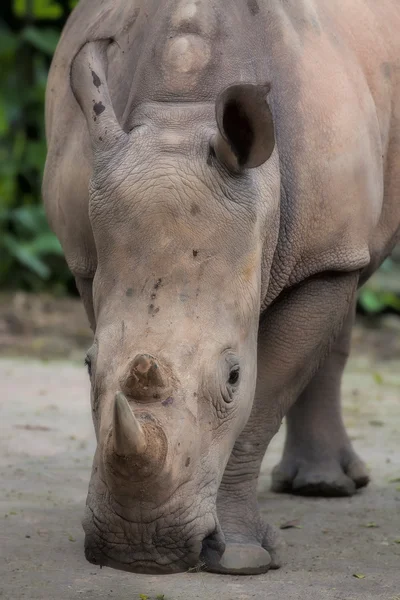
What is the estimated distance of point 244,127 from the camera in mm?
3896

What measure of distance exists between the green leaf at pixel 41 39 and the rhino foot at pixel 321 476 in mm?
7514

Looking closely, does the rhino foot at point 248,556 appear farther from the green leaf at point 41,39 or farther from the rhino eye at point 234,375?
the green leaf at point 41,39

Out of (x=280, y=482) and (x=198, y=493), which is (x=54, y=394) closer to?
(x=280, y=482)

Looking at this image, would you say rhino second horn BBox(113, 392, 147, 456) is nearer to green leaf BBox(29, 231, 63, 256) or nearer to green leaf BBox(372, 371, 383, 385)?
green leaf BBox(372, 371, 383, 385)

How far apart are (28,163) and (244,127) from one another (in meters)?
8.97

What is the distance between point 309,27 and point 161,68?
0.68 meters

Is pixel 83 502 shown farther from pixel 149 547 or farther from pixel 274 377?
pixel 149 547

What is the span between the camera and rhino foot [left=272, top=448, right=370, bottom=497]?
575cm

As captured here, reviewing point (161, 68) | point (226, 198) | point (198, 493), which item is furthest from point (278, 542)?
point (161, 68)

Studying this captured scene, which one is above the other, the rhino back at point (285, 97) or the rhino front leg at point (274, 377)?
the rhino back at point (285, 97)

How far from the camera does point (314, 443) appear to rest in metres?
5.90

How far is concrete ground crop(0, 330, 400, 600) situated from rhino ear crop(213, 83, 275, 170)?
1.37 m

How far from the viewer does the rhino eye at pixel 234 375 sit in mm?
3830

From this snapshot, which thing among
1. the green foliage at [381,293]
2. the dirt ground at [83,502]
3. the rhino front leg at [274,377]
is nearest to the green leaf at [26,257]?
the dirt ground at [83,502]
